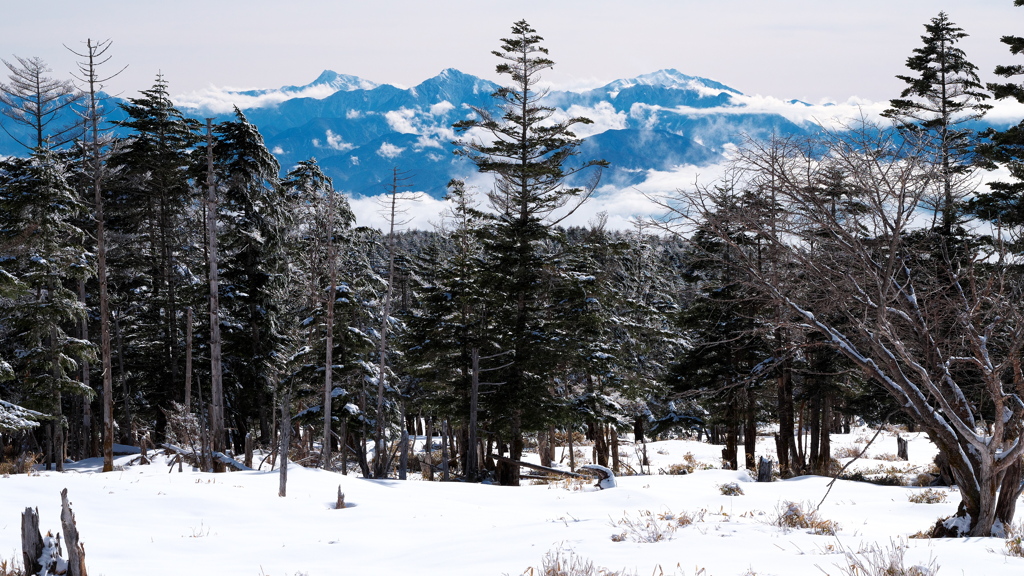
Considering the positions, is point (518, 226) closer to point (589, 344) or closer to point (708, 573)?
point (589, 344)

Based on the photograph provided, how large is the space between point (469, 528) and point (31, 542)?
17.5 ft

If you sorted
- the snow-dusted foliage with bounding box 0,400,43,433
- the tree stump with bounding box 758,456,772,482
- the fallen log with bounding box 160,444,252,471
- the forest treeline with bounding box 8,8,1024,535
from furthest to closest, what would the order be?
1. the forest treeline with bounding box 8,8,1024,535
2. the fallen log with bounding box 160,444,252,471
3. the tree stump with bounding box 758,456,772,482
4. the snow-dusted foliage with bounding box 0,400,43,433

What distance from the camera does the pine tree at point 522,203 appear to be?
74.0ft

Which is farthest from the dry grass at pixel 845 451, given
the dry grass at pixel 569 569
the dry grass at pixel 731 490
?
the dry grass at pixel 569 569

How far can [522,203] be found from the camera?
23344mm

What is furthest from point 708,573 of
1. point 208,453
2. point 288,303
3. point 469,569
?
point 288,303

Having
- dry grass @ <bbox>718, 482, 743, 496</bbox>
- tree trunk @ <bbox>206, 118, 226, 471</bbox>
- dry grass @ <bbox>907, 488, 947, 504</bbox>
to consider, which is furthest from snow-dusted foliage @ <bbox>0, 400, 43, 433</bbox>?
dry grass @ <bbox>907, 488, 947, 504</bbox>

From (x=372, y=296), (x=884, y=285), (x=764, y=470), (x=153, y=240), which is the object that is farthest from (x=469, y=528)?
(x=153, y=240)

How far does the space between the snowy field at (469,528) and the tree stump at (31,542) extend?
68 cm

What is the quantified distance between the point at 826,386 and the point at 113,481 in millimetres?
21674

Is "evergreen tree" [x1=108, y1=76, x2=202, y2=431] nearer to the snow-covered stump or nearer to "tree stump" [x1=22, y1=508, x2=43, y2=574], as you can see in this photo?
the snow-covered stump

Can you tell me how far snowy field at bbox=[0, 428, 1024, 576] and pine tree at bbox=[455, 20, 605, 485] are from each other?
22.7 feet

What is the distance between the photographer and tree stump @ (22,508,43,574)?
251 inches

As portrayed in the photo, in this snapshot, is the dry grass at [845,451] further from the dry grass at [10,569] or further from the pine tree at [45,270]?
the dry grass at [10,569]
